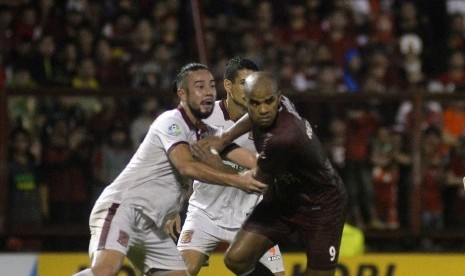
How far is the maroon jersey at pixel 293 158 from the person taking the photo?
651cm

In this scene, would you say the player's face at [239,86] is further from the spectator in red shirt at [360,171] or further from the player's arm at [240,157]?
the spectator in red shirt at [360,171]

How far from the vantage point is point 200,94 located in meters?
6.81

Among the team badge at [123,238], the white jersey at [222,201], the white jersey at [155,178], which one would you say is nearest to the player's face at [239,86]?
the white jersey at [222,201]

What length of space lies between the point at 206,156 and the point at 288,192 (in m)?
0.61

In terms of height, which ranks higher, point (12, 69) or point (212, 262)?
point (12, 69)

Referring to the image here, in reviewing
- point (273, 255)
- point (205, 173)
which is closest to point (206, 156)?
point (205, 173)

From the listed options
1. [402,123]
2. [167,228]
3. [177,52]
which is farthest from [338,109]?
[167,228]

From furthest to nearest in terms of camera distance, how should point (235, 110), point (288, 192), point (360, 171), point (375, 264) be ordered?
point (360, 171) → point (375, 264) → point (235, 110) → point (288, 192)

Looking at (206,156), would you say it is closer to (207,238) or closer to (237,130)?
(237,130)

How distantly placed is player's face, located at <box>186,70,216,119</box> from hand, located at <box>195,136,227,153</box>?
0.57ft

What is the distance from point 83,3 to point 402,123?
4.02 m

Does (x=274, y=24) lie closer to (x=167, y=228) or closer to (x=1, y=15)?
(x=1, y=15)

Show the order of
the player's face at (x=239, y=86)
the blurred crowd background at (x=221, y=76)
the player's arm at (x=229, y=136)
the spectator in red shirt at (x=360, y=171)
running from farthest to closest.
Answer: the spectator in red shirt at (x=360, y=171) < the blurred crowd background at (x=221, y=76) < the player's face at (x=239, y=86) < the player's arm at (x=229, y=136)

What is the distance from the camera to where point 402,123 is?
11.3m
